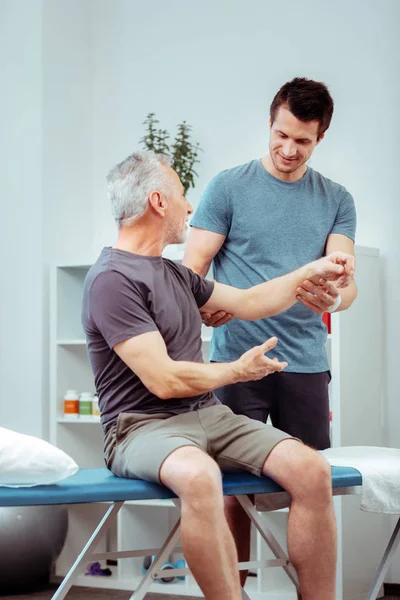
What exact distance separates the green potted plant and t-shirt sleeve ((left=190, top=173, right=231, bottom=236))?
53.9 inches

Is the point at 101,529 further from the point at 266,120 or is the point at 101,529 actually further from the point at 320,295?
the point at 266,120

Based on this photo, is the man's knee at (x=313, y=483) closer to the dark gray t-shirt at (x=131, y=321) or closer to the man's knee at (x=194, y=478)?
the man's knee at (x=194, y=478)

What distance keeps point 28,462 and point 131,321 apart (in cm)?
37

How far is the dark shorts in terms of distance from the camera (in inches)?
91.6

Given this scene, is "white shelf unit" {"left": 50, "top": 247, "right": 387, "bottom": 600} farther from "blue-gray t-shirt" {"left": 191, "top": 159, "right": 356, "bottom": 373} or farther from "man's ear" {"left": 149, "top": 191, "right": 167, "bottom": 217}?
"man's ear" {"left": 149, "top": 191, "right": 167, "bottom": 217}

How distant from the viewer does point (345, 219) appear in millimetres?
2443

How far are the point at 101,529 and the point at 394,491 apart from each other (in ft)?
2.26

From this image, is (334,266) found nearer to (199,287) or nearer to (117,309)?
(199,287)

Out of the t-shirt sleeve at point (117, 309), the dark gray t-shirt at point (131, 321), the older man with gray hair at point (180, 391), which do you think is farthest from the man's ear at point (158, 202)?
the t-shirt sleeve at point (117, 309)

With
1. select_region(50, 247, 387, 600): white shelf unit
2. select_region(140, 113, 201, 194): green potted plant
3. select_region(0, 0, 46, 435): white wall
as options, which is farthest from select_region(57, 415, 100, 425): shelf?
select_region(140, 113, 201, 194): green potted plant

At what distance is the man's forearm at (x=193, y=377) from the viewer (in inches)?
75.2

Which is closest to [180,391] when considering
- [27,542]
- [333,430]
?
[333,430]

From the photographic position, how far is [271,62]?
3.84 metres

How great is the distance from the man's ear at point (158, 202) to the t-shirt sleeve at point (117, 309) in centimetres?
22
